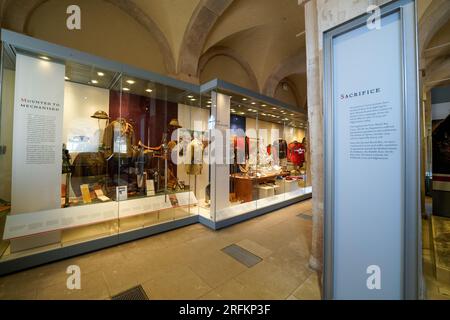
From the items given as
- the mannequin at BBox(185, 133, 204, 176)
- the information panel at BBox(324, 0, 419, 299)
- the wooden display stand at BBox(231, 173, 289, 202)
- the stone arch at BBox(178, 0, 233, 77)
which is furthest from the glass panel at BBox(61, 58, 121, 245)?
the information panel at BBox(324, 0, 419, 299)

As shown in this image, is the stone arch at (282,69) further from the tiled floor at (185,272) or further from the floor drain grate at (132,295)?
the floor drain grate at (132,295)

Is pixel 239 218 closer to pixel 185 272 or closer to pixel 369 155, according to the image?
pixel 185 272

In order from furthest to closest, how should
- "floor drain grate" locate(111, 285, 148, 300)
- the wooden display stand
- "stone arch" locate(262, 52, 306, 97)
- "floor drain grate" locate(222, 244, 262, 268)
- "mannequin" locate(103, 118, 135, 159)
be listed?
"stone arch" locate(262, 52, 306, 97) → the wooden display stand → "mannequin" locate(103, 118, 135, 159) → "floor drain grate" locate(222, 244, 262, 268) → "floor drain grate" locate(111, 285, 148, 300)

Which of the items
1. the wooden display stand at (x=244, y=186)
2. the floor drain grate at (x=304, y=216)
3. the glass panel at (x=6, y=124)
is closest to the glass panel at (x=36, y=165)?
the glass panel at (x=6, y=124)

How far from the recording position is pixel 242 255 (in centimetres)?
281

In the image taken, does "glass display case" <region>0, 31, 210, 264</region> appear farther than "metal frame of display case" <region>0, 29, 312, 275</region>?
Yes

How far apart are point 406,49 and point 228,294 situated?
2.76 metres

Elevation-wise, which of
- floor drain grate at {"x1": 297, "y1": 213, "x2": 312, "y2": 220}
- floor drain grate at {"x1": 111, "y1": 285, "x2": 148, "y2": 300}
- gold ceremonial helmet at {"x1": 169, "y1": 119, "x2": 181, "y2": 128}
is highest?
gold ceremonial helmet at {"x1": 169, "y1": 119, "x2": 181, "y2": 128}

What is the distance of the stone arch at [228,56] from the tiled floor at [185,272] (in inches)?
218

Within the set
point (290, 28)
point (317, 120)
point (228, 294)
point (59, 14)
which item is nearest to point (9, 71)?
point (59, 14)

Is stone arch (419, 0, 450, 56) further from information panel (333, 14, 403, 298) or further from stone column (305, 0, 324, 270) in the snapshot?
information panel (333, 14, 403, 298)

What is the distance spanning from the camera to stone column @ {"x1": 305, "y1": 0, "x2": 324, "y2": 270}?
2312 millimetres

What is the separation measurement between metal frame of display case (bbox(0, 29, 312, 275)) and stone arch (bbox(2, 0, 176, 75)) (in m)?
1.74

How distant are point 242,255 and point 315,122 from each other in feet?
7.61
